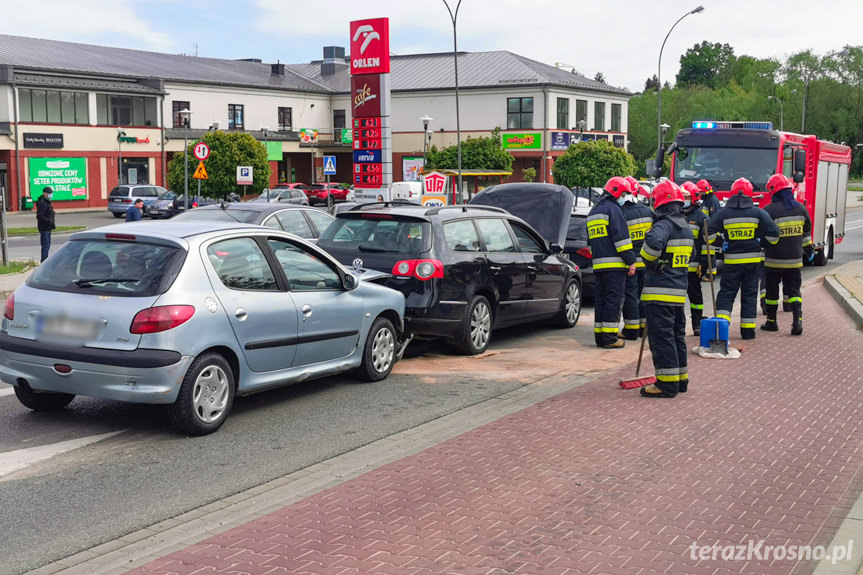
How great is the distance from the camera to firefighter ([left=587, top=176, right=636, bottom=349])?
11547 mm

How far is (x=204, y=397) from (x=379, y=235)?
383 centimetres

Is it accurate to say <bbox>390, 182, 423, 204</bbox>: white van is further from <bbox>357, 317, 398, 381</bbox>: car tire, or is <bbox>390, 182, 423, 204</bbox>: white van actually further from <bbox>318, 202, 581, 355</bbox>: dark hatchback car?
<bbox>357, 317, 398, 381</bbox>: car tire

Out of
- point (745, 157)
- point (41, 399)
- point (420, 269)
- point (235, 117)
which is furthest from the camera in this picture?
point (235, 117)

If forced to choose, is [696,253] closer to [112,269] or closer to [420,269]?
[420,269]

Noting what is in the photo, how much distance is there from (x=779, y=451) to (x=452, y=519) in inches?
111

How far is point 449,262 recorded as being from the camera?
34.7 ft

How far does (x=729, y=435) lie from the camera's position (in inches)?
301

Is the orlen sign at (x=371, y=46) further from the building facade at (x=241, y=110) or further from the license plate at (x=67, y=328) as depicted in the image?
the building facade at (x=241, y=110)

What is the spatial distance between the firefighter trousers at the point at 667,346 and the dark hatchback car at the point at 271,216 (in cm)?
563

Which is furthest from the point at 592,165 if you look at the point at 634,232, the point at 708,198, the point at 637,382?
the point at 637,382

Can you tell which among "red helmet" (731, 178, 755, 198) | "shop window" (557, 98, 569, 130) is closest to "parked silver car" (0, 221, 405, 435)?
"red helmet" (731, 178, 755, 198)

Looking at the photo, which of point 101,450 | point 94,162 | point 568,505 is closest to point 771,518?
point 568,505

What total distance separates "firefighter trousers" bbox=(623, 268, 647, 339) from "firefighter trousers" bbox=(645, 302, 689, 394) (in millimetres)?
2838

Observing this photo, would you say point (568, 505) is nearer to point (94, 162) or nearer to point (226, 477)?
point (226, 477)
